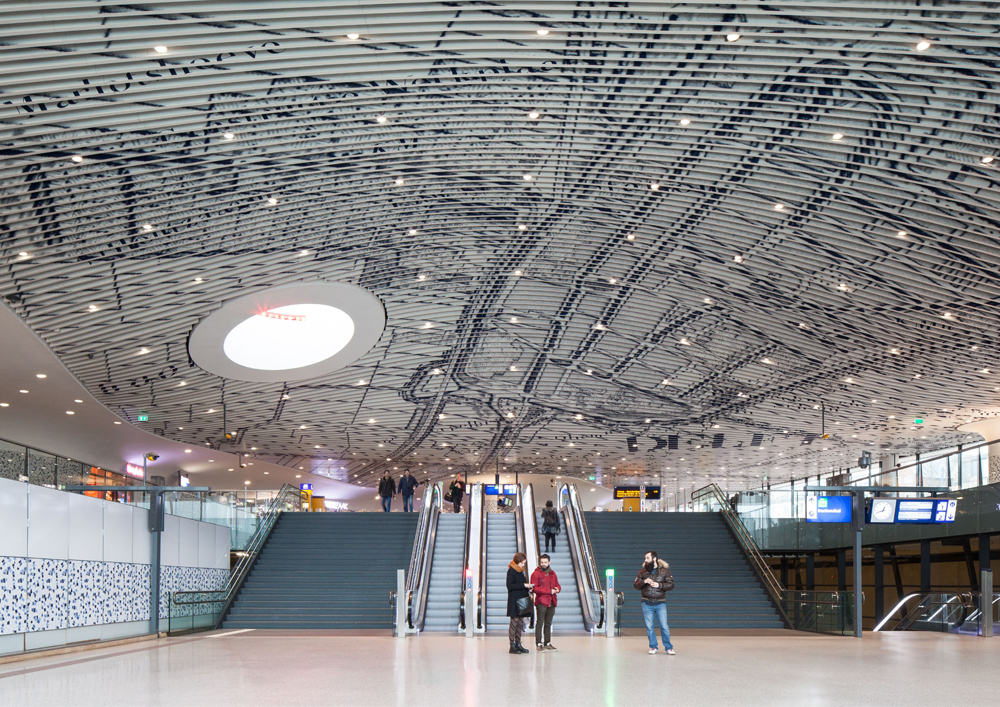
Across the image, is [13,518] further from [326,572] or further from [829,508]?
[829,508]

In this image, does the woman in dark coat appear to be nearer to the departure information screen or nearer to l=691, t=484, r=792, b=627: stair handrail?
l=691, t=484, r=792, b=627: stair handrail

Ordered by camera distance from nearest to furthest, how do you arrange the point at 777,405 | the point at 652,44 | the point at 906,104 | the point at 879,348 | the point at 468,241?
the point at 652,44 → the point at 906,104 → the point at 468,241 → the point at 879,348 → the point at 777,405

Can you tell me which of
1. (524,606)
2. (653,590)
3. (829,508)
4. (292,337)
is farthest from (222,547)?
(829,508)

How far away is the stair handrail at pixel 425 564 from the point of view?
1631 centimetres

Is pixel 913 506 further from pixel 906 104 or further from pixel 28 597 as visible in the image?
pixel 28 597

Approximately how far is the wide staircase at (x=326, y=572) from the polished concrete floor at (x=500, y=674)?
13.9 ft

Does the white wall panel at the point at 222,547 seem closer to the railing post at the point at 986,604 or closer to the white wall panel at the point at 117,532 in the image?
the white wall panel at the point at 117,532

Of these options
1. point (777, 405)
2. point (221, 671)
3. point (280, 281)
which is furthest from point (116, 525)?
point (777, 405)

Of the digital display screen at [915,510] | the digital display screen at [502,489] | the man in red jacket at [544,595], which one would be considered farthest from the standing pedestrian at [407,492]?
the man in red jacket at [544,595]

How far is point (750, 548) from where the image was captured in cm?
2133

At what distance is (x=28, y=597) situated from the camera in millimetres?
12367

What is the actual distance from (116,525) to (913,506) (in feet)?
45.5

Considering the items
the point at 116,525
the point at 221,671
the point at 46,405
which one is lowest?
the point at 221,671

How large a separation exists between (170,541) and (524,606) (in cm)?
852
